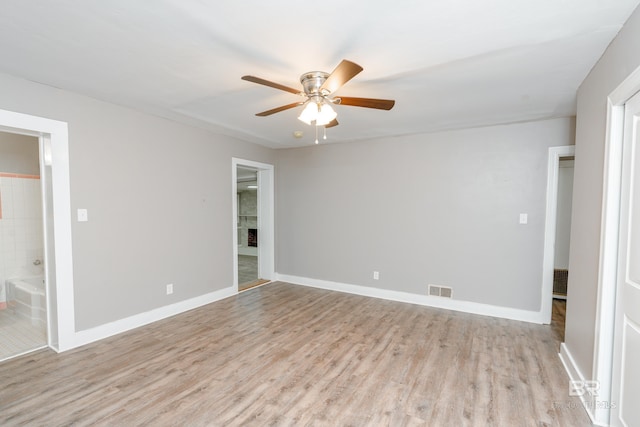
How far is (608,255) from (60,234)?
13.7 ft

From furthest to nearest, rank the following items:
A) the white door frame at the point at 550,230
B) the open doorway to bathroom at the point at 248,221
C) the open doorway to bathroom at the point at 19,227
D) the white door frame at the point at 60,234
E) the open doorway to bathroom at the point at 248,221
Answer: the open doorway to bathroom at the point at 248,221, the open doorway to bathroom at the point at 248,221, the open doorway to bathroom at the point at 19,227, the white door frame at the point at 550,230, the white door frame at the point at 60,234

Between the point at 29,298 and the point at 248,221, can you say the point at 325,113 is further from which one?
the point at 248,221

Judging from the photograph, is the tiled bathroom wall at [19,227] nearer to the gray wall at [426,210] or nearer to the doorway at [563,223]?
the gray wall at [426,210]

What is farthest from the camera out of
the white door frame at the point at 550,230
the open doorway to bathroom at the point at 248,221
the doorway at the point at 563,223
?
the open doorway to bathroom at the point at 248,221

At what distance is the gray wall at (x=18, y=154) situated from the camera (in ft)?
12.2

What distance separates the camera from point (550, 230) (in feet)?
11.1

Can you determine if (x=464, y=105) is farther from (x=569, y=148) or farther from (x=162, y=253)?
(x=162, y=253)

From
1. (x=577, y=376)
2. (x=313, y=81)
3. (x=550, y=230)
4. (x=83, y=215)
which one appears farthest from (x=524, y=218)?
(x=83, y=215)

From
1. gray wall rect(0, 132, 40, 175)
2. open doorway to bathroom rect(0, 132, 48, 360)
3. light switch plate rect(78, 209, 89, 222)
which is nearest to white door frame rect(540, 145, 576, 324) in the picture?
light switch plate rect(78, 209, 89, 222)

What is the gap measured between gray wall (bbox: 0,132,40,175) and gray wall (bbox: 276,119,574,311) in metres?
3.33

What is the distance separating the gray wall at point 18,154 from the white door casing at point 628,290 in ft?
19.3

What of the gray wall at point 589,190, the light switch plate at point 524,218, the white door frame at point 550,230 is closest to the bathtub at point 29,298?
the gray wall at point 589,190

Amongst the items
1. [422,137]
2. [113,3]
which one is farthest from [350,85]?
[422,137]

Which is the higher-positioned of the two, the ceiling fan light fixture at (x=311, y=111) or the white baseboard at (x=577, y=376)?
the ceiling fan light fixture at (x=311, y=111)
